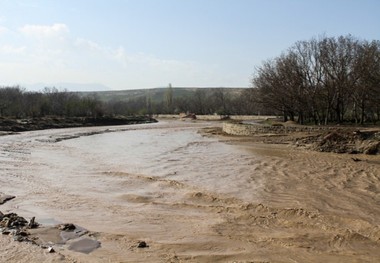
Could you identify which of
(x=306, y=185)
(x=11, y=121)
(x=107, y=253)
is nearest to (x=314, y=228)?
(x=107, y=253)

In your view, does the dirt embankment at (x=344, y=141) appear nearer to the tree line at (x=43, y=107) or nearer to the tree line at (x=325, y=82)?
the tree line at (x=325, y=82)

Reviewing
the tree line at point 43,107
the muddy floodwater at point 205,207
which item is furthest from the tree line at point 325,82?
the tree line at point 43,107

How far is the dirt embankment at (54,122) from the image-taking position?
2280 inches

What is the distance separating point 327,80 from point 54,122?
154 feet

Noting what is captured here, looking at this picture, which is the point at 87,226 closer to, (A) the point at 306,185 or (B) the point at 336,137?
(A) the point at 306,185

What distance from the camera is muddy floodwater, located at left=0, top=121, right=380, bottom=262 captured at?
8555 millimetres

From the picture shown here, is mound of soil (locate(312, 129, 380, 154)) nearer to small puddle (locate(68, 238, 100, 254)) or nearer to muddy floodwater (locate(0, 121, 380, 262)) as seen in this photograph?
muddy floodwater (locate(0, 121, 380, 262))

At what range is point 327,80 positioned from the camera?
40938 mm

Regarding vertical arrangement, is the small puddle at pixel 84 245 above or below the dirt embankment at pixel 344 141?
below

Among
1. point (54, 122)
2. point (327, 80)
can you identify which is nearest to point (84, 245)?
point (327, 80)

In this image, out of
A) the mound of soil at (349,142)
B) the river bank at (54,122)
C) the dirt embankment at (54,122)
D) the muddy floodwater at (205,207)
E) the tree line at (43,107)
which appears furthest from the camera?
the tree line at (43,107)

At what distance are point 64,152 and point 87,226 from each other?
2057 centimetres

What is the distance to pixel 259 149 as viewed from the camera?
96.8 ft

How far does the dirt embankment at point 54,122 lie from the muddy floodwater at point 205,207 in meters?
36.7
